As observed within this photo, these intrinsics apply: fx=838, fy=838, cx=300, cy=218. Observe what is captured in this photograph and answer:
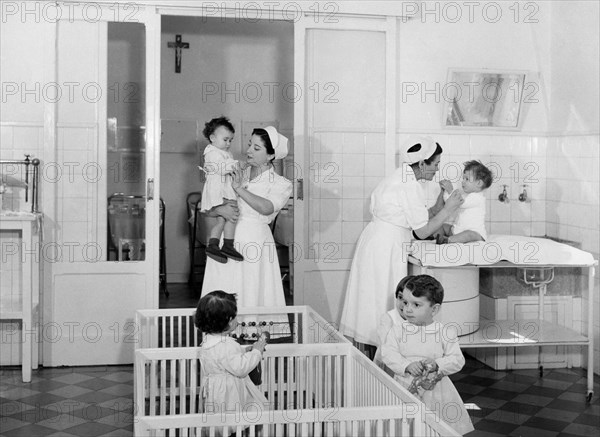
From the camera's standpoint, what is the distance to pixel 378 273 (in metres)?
4.42

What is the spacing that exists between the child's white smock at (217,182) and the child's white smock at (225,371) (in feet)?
5.05

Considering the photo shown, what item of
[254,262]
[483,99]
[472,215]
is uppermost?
[483,99]

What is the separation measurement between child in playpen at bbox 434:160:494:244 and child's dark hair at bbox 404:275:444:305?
4.26 ft

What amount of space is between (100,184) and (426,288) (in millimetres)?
2731

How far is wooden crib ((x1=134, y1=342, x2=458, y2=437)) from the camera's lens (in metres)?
2.24

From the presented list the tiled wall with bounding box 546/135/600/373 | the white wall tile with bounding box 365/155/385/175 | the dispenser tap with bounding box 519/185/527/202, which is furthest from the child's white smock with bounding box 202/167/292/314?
the dispenser tap with bounding box 519/185/527/202

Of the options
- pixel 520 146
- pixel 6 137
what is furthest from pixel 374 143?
pixel 6 137

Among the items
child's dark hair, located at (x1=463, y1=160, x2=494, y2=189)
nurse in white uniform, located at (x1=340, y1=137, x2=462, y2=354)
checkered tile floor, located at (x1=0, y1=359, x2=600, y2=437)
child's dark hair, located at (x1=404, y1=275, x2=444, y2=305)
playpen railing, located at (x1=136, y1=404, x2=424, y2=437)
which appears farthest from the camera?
child's dark hair, located at (x1=463, y1=160, x2=494, y2=189)

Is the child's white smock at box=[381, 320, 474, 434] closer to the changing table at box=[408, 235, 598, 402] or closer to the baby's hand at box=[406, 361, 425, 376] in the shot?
the baby's hand at box=[406, 361, 425, 376]

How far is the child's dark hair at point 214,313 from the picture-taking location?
9.89 ft

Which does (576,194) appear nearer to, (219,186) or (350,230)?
(350,230)

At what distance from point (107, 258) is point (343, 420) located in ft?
10.9

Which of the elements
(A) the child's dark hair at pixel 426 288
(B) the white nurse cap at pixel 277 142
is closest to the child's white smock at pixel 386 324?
(A) the child's dark hair at pixel 426 288

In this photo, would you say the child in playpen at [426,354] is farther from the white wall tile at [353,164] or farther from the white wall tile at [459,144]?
the white wall tile at [459,144]
